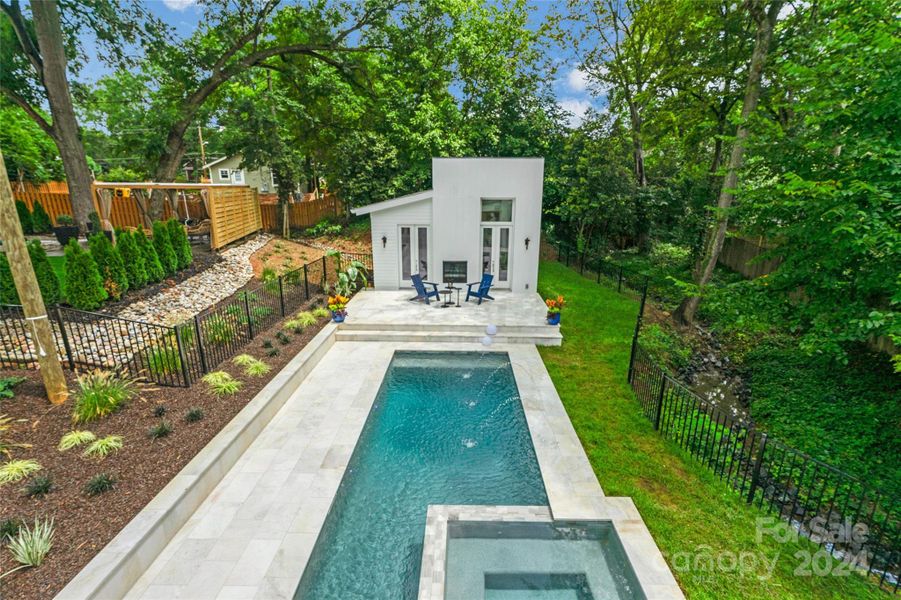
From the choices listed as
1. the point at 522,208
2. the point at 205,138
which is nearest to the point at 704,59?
the point at 522,208

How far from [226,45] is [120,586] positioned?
18.3 meters

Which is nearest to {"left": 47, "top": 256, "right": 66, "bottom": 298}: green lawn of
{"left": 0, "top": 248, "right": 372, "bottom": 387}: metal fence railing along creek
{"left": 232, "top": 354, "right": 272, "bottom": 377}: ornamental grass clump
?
{"left": 0, "top": 248, "right": 372, "bottom": 387}: metal fence railing along creek

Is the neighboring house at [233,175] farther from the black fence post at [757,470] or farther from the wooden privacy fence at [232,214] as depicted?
the black fence post at [757,470]

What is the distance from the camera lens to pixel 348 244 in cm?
2070

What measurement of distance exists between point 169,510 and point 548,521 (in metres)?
4.16

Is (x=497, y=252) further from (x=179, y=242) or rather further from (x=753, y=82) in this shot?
(x=179, y=242)

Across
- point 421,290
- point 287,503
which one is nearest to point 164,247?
point 421,290

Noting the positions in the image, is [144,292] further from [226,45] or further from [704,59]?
[704,59]

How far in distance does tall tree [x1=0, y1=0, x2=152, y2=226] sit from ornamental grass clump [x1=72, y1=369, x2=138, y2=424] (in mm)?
10000

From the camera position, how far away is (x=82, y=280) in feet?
27.5

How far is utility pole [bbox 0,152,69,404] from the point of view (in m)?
4.73

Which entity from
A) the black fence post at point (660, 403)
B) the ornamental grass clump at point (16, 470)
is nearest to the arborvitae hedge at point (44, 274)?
the ornamental grass clump at point (16, 470)

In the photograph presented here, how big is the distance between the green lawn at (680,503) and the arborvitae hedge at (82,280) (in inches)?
406

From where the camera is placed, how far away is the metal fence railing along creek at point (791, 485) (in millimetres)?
4230
